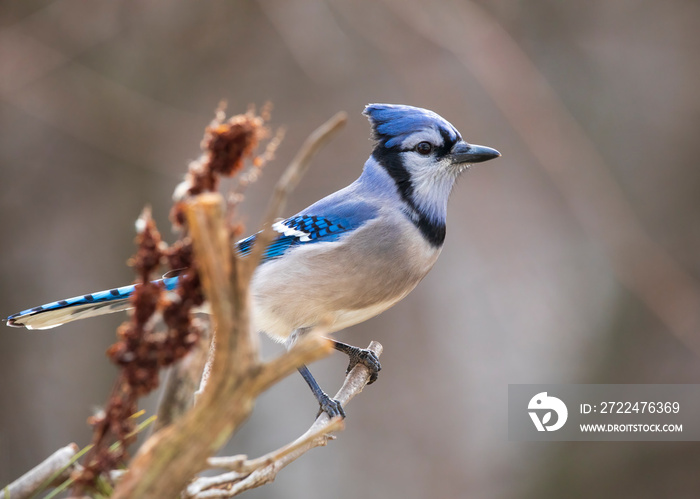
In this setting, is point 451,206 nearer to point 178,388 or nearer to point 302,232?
point 302,232

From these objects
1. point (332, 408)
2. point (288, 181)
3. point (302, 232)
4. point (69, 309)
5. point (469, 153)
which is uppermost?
point (469, 153)

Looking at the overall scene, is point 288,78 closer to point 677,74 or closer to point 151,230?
point 677,74

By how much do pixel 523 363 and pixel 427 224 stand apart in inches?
89.4

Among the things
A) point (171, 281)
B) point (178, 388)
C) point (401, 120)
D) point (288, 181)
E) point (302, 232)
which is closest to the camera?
point (288, 181)

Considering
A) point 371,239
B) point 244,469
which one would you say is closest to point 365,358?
point 371,239

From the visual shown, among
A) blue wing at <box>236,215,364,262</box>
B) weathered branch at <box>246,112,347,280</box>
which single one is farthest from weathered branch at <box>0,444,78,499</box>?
blue wing at <box>236,215,364,262</box>

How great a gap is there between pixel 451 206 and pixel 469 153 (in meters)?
2.01

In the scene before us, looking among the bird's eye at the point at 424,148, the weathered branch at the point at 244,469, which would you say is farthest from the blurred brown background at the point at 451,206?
the weathered branch at the point at 244,469

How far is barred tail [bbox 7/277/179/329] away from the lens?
1662 millimetres

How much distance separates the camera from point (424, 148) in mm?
2293
